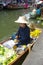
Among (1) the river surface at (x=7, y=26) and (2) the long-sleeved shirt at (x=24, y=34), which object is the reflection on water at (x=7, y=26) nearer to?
(1) the river surface at (x=7, y=26)

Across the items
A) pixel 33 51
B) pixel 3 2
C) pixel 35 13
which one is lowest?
pixel 3 2

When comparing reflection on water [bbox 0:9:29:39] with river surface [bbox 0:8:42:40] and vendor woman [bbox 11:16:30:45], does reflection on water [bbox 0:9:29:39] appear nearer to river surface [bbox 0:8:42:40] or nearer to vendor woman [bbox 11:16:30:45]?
river surface [bbox 0:8:42:40]

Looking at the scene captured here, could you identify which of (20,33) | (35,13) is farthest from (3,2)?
(20,33)

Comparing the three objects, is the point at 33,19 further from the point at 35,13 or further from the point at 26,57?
the point at 26,57

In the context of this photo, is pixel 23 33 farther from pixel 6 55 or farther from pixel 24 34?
pixel 6 55

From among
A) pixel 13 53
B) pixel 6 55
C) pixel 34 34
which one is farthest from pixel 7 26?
pixel 6 55

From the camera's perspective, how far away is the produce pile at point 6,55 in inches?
229

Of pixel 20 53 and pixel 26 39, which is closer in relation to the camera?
pixel 20 53

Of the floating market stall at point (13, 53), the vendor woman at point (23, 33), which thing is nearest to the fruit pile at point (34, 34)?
the floating market stall at point (13, 53)

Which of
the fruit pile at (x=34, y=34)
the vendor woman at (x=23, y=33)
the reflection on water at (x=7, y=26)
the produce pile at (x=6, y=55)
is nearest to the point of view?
the produce pile at (x=6, y=55)

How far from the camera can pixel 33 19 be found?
1573cm

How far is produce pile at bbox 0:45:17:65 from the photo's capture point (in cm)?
581

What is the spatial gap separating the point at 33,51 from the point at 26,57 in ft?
1.60

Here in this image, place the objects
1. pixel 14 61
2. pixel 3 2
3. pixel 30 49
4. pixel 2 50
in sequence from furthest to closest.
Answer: pixel 3 2
pixel 30 49
pixel 2 50
pixel 14 61
